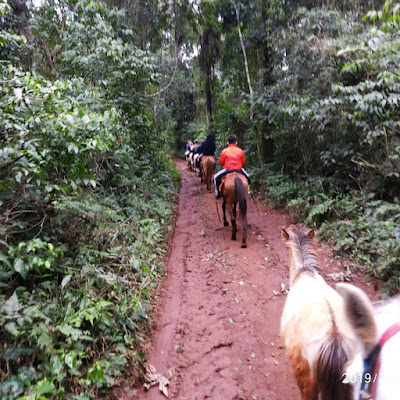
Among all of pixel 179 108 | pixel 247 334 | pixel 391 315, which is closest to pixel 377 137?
pixel 247 334

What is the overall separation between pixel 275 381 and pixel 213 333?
965mm

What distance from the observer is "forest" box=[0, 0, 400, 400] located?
9.58ft

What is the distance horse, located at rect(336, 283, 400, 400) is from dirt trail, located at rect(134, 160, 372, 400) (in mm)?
1894

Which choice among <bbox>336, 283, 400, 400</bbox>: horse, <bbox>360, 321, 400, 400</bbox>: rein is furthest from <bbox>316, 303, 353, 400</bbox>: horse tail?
<bbox>360, 321, 400, 400</bbox>: rein

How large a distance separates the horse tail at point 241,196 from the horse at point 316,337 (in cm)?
374

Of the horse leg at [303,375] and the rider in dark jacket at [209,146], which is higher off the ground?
the rider in dark jacket at [209,146]

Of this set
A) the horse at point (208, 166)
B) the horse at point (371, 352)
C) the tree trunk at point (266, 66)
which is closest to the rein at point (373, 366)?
the horse at point (371, 352)

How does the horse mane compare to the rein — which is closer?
the rein

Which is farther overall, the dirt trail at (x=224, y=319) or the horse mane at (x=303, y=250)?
the dirt trail at (x=224, y=319)

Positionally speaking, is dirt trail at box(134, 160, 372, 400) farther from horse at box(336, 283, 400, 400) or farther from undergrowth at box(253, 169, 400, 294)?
horse at box(336, 283, 400, 400)

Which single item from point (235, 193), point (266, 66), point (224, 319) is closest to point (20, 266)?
point (224, 319)

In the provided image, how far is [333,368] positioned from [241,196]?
4.83 m

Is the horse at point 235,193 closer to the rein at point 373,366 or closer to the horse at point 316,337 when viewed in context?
the horse at point 316,337

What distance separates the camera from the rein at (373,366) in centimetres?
120
